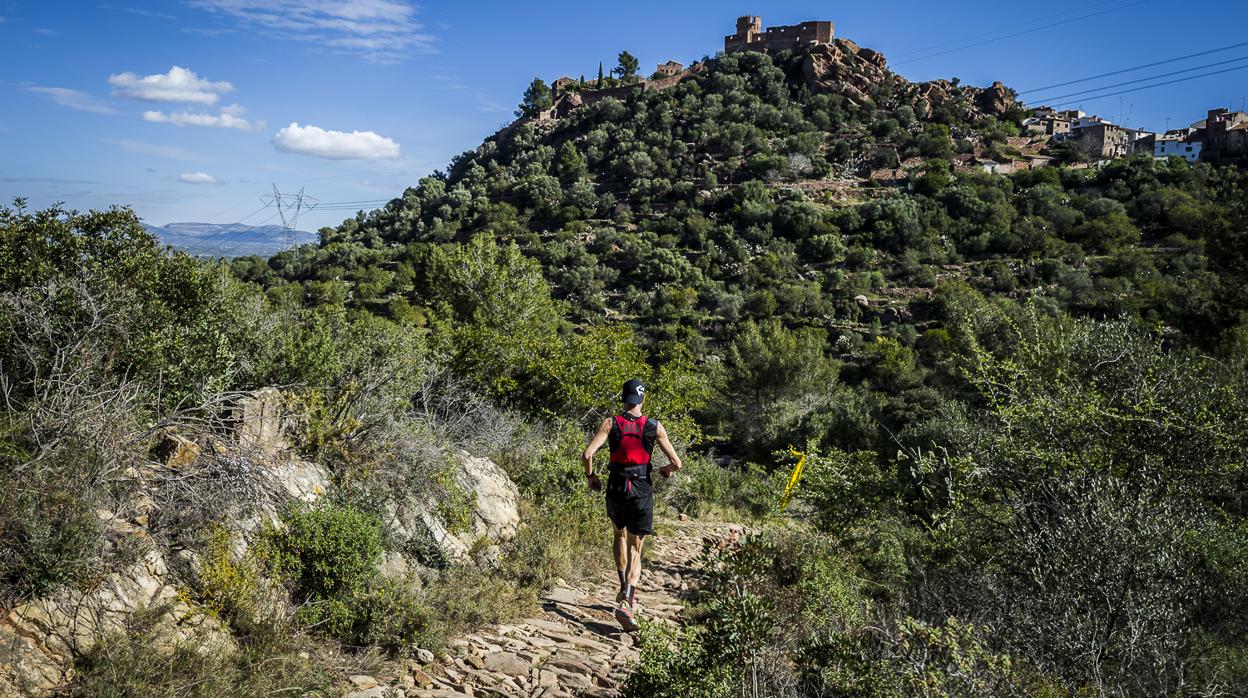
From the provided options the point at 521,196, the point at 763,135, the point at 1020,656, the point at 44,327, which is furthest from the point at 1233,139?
the point at 44,327

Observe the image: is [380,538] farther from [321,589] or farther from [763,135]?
[763,135]

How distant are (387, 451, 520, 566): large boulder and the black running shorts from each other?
138 cm

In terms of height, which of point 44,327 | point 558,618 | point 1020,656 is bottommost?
point 558,618

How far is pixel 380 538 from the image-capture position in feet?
16.0

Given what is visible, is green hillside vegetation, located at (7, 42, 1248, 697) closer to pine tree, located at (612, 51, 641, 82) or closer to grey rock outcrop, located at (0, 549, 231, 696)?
grey rock outcrop, located at (0, 549, 231, 696)

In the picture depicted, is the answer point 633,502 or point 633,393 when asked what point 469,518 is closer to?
point 633,502

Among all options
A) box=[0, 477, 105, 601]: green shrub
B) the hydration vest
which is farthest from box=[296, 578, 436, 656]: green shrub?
the hydration vest

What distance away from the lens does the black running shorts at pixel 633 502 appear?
5027 mm

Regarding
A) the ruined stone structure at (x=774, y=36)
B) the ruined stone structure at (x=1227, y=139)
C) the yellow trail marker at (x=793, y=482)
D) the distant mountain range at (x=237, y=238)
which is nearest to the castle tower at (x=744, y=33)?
the ruined stone structure at (x=774, y=36)

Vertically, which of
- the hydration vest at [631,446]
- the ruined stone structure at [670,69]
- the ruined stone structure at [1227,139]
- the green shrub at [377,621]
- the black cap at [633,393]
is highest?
the ruined stone structure at [670,69]

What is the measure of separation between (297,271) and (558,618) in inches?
1792

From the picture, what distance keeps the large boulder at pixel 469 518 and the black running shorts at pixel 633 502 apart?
1.38 meters

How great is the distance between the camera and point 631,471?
16.5 feet

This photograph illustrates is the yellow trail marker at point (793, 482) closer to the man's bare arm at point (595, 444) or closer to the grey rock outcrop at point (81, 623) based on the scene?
the man's bare arm at point (595, 444)
